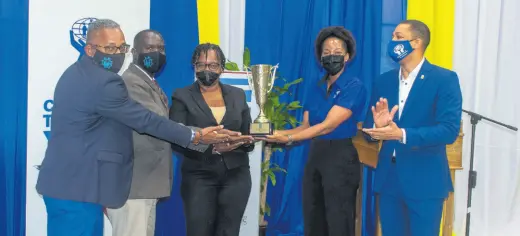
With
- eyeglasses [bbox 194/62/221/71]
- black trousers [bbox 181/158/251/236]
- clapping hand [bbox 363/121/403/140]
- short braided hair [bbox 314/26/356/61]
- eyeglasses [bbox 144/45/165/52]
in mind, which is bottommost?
black trousers [bbox 181/158/251/236]

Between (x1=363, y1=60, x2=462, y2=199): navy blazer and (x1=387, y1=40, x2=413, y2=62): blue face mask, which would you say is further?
(x1=387, y1=40, x2=413, y2=62): blue face mask

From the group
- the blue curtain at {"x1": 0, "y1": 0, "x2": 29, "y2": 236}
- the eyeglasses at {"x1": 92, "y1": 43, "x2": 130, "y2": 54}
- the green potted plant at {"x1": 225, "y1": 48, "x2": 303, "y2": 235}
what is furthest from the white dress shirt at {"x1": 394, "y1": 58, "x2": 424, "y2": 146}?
the blue curtain at {"x1": 0, "y1": 0, "x2": 29, "y2": 236}

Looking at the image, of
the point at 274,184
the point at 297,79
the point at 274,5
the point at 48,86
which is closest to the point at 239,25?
the point at 274,5

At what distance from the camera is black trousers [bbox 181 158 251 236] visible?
2.68m

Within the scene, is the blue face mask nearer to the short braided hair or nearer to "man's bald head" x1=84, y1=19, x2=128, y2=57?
the short braided hair

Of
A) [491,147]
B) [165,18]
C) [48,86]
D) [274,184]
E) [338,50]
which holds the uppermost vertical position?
[165,18]

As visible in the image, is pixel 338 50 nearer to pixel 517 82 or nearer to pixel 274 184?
pixel 274 184

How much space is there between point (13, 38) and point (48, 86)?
15.3 inches

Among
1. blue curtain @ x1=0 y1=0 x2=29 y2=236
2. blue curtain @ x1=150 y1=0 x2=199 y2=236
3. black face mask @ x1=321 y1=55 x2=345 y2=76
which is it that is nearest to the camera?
black face mask @ x1=321 y1=55 x2=345 y2=76

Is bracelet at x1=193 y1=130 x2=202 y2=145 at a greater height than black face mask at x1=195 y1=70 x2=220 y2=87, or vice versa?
black face mask at x1=195 y1=70 x2=220 y2=87

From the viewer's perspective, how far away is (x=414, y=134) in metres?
2.29

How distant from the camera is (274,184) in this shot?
4.06 meters

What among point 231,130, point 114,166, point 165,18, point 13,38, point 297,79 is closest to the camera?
point 114,166

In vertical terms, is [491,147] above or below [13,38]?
below
